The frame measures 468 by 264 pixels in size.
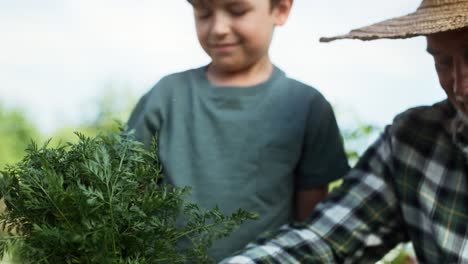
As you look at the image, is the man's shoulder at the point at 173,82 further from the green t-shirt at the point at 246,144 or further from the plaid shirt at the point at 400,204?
the plaid shirt at the point at 400,204

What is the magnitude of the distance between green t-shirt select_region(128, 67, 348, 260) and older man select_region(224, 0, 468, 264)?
0.13 meters

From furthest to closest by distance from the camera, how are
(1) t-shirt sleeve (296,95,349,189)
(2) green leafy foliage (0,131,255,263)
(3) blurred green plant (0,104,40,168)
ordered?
(3) blurred green plant (0,104,40,168)
(1) t-shirt sleeve (296,95,349,189)
(2) green leafy foliage (0,131,255,263)

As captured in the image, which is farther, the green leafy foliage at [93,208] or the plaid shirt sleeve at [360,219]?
the plaid shirt sleeve at [360,219]

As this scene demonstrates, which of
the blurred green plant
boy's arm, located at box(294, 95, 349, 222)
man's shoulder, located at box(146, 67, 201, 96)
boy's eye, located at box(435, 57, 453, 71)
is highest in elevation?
boy's eye, located at box(435, 57, 453, 71)

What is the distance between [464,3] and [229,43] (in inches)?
23.8

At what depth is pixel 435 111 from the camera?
1.87 meters

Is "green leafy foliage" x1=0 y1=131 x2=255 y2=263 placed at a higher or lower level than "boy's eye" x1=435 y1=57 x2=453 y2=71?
lower

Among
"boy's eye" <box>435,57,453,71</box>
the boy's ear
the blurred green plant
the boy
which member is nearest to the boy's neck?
the boy

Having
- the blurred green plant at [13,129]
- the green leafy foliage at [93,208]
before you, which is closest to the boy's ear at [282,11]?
the green leafy foliage at [93,208]

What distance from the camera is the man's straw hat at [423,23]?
5.07 feet

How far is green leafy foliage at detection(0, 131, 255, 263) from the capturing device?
1.27 m

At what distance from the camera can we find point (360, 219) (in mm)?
1893

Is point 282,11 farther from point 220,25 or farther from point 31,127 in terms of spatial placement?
point 31,127

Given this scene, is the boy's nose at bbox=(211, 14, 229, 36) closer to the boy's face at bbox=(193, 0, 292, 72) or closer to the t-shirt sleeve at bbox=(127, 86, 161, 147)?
the boy's face at bbox=(193, 0, 292, 72)
